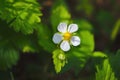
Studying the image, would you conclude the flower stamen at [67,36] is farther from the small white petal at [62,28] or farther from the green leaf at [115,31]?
the green leaf at [115,31]

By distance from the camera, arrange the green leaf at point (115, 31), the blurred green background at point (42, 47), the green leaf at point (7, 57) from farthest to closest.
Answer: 1. the green leaf at point (115, 31)
2. the green leaf at point (7, 57)
3. the blurred green background at point (42, 47)

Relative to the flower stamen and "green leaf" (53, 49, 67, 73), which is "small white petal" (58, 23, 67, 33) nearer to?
the flower stamen

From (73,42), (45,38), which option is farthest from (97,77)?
(45,38)

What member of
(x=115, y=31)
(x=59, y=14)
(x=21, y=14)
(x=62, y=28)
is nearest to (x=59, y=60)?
(x=62, y=28)

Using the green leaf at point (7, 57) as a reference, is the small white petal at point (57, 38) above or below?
above

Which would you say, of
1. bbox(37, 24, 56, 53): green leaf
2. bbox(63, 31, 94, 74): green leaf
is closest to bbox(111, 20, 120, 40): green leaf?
bbox(63, 31, 94, 74): green leaf

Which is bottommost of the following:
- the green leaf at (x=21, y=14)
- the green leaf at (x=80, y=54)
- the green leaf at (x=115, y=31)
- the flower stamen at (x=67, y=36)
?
the green leaf at (x=115, y=31)

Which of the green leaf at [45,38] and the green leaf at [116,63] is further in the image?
the green leaf at [45,38]

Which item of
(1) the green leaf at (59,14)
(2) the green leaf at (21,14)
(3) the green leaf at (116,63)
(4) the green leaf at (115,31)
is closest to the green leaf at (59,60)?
(2) the green leaf at (21,14)
